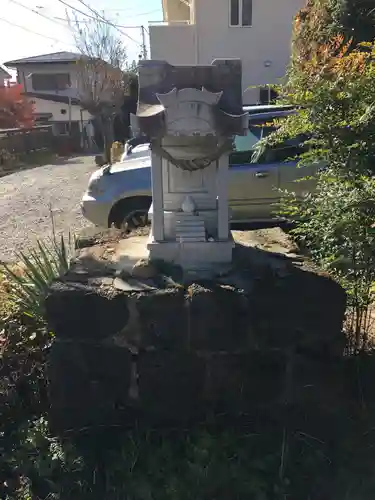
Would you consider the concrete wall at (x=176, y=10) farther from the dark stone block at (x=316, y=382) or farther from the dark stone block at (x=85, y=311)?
the dark stone block at (x=316, y=382)

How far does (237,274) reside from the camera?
2.91m

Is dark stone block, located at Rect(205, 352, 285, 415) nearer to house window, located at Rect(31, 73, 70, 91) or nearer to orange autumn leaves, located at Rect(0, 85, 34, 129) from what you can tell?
orange autumn leaves, located at Rect(0, 85, 34, 129)

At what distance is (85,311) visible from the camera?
A: 2705mm

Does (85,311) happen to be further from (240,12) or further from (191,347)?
(240,12)

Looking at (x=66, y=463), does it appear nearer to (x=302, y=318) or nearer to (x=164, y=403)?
(x=164, y=403)

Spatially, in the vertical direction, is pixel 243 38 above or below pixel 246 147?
above

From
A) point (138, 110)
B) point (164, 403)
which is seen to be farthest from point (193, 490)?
point (138, 110)

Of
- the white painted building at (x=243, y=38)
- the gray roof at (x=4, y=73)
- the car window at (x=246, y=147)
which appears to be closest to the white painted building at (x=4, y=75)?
the gray roof at (x=4, y=73)

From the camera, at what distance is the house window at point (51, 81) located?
3195 centimetres

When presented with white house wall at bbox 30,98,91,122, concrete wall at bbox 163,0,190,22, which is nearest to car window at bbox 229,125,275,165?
concrete wall at bbox 163,0,190,22

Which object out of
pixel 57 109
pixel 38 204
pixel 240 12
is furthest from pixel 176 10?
pixel 38 204

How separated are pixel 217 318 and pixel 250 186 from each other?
3598 mm

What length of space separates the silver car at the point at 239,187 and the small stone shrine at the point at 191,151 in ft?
8.98

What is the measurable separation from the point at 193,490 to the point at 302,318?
3.60ft
